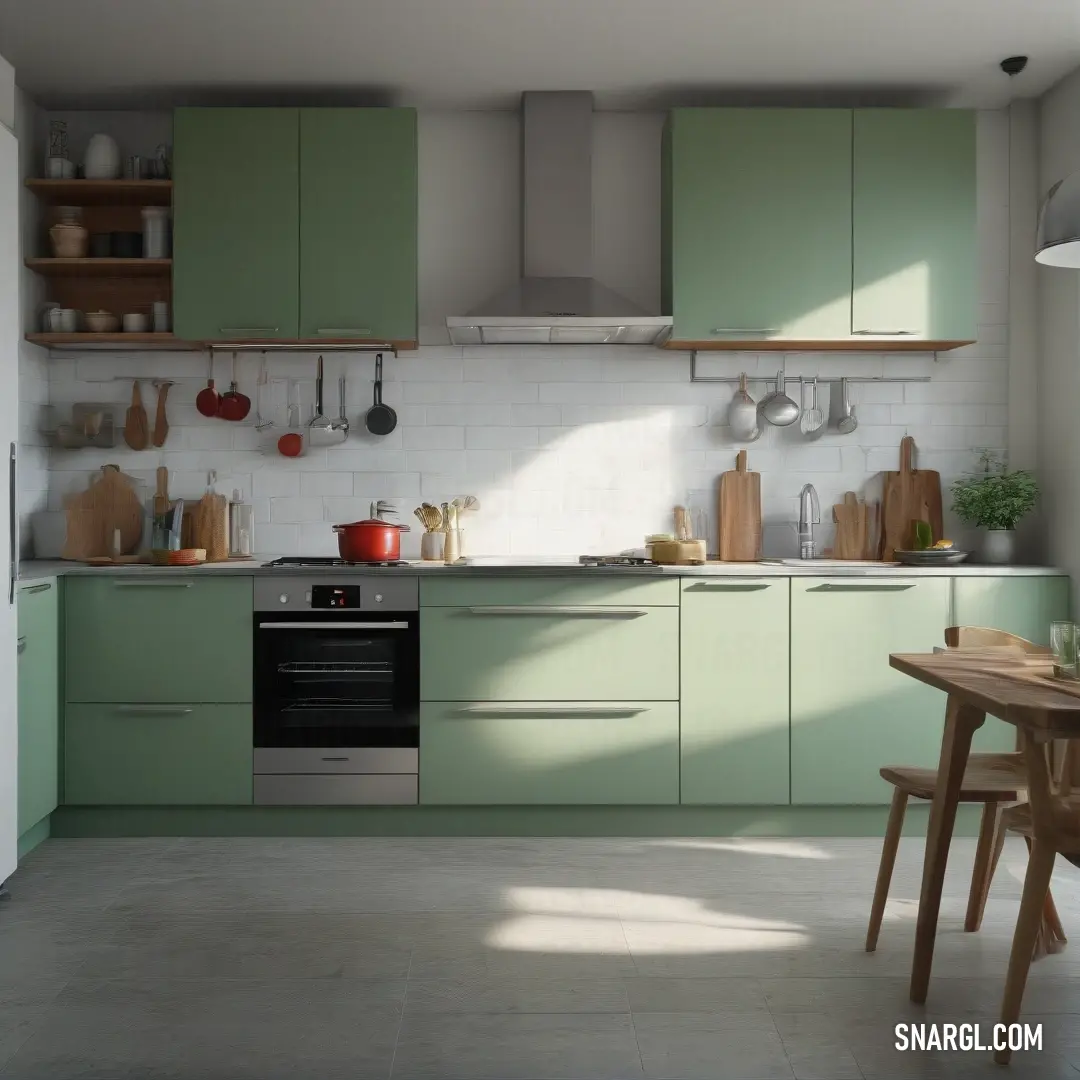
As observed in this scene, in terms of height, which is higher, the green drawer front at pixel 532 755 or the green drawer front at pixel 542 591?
the green drawer front at pixel 542 591

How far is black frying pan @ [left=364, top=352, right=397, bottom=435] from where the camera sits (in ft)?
14.6

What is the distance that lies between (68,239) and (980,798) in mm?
3698

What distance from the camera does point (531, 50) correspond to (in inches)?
155

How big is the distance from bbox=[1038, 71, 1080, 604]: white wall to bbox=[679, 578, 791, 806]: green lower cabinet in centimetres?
112

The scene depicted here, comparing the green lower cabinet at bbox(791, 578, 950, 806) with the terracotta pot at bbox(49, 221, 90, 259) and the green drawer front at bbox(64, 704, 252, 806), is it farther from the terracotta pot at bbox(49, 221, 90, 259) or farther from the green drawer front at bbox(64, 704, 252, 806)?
the terracotta pot at bbox(49, 221, 90, 259)

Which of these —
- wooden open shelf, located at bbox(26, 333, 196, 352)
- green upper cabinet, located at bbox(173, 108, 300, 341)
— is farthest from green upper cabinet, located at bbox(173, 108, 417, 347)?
wooden open shelf, located at bbox(26, 333, 196, 352)

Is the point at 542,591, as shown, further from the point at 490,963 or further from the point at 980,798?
the point at 980,798

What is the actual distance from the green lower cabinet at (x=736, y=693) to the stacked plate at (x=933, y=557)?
54 cm

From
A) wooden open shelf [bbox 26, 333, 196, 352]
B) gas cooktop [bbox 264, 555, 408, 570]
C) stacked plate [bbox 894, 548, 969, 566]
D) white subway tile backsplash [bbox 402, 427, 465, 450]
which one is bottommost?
gas cooktop [bbox 264, 555, 408, 570]

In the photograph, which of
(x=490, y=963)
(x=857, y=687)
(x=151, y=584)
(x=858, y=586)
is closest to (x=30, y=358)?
(x=151, y=584)

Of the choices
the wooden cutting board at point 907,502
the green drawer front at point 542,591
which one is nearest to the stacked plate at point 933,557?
the wooden cutting board at point 907,502

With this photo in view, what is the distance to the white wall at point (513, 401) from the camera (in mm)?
4512

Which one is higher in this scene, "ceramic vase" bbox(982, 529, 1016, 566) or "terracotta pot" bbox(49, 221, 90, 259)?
"terracotta pot" bbox(49, 221, 90, 259)

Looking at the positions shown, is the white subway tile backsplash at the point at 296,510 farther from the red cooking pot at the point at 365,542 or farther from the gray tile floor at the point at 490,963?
the gray tile floor at the point at 490,963
